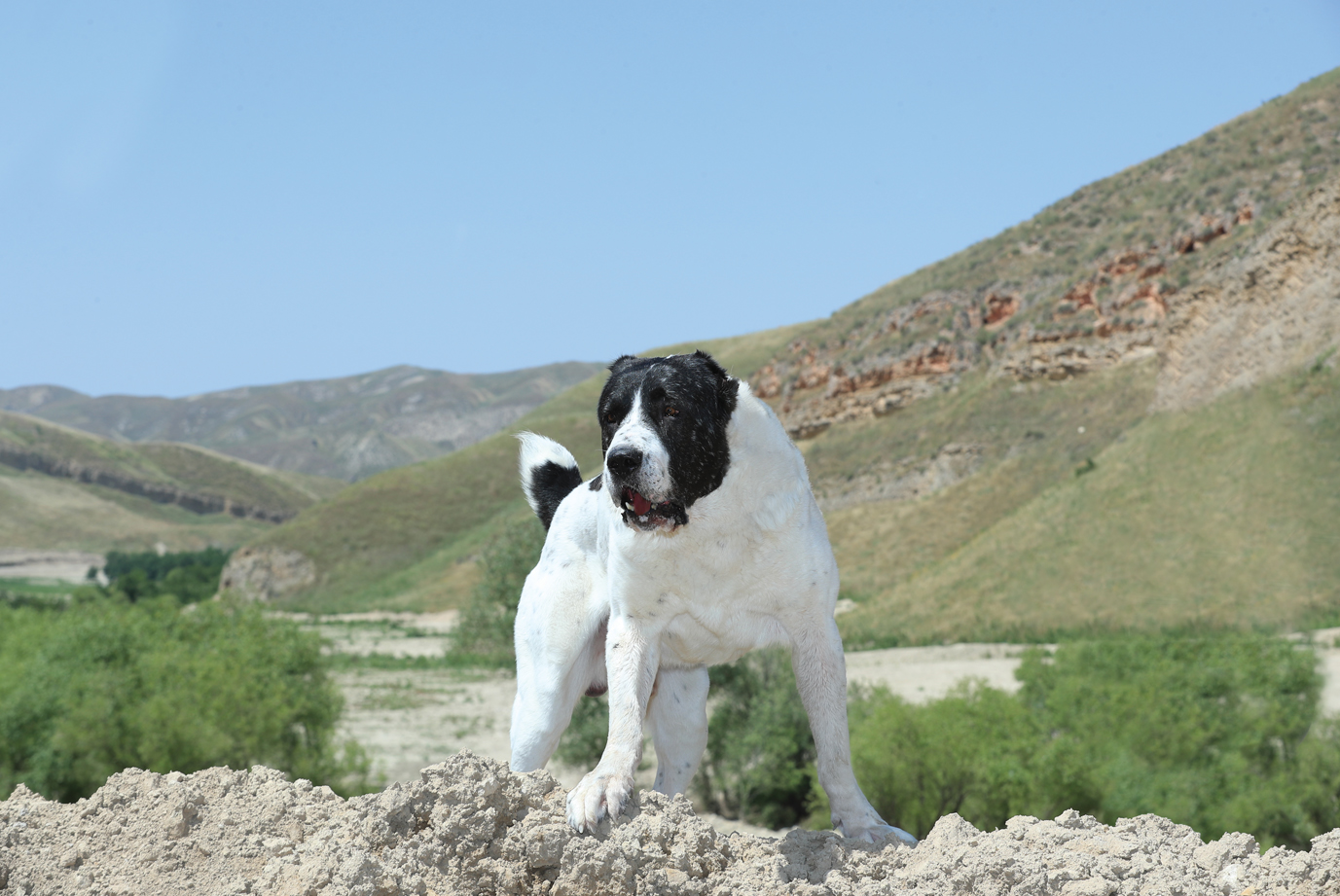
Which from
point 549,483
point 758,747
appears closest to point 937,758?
point 758,747

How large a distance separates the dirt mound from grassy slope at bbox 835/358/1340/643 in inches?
1323

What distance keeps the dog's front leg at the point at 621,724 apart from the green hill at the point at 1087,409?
35.7 metres

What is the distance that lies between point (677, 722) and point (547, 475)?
5.22ft

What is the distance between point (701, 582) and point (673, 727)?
38.7 inches

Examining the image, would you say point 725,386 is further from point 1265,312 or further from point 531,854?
point 1265,312

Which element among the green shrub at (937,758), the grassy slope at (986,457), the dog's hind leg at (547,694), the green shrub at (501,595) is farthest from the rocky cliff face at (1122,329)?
the dog's hind leg at (547,694)

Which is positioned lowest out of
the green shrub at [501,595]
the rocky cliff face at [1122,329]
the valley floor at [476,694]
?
the valley floor at [476,694]

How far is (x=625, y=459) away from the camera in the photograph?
3.51 meters

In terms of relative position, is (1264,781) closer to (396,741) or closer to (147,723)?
(147,723)

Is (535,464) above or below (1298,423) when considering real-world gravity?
above

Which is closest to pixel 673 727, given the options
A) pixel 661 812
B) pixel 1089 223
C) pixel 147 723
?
pixel 661 812

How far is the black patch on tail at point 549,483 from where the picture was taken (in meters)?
5.39

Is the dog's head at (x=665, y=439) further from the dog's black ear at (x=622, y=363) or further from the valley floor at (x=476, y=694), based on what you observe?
the valley floor at (x=476, y=694)

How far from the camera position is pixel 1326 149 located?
2534 inches
